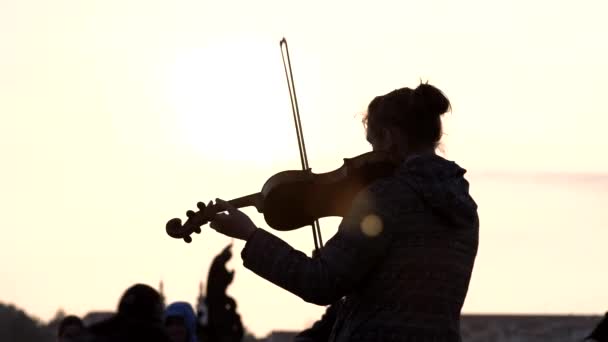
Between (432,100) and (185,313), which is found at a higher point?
(432,100)

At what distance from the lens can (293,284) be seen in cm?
712

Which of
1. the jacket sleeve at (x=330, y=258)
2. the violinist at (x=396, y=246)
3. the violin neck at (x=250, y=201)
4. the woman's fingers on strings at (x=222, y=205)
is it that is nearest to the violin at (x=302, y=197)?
the violin neck at (x=250, y=201)

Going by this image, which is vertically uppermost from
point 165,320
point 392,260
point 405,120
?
point 405,120

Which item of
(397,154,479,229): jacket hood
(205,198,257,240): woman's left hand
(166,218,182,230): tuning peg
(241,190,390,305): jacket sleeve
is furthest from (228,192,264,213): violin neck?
(397,154,479,229): jacket hood

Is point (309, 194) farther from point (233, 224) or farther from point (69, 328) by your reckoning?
point (69, 328)

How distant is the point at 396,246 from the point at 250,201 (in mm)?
864

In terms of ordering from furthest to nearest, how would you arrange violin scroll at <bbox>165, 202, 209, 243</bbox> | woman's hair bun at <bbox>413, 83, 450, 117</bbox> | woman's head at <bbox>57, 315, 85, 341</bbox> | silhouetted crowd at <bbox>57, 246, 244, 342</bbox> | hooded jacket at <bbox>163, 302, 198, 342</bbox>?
1. hooded jacket at <bbox>163, 302, 198, 342</bbox>
2. woman's head at <bbox>57, 315, 85, 341</bbox>
3. silhouetted crowd at <bbox>57, 246, 244, 342</bbox>
4. violin scroll at <bbox>165, 202, 209, 243</bbox>
5. woman's hair bun at <bbox>413, 83, 450, 117</bbox>

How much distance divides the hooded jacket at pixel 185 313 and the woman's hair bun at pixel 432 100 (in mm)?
7073

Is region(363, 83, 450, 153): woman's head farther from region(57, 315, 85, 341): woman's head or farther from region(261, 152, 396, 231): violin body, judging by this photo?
region(57, 315, 85, 341): woman's head

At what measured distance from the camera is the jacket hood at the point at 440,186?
7.27 meters

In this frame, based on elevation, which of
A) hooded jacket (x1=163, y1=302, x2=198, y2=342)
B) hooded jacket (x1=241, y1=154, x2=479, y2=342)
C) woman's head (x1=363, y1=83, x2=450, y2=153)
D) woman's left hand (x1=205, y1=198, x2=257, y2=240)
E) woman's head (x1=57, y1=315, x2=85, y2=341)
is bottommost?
hooded jacket (x1=163, y1=302, x2=198, y2=342)

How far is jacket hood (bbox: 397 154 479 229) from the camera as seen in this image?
7273 mm

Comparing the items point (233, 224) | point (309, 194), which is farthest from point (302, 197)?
point (233, 224)

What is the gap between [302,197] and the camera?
782 cm
